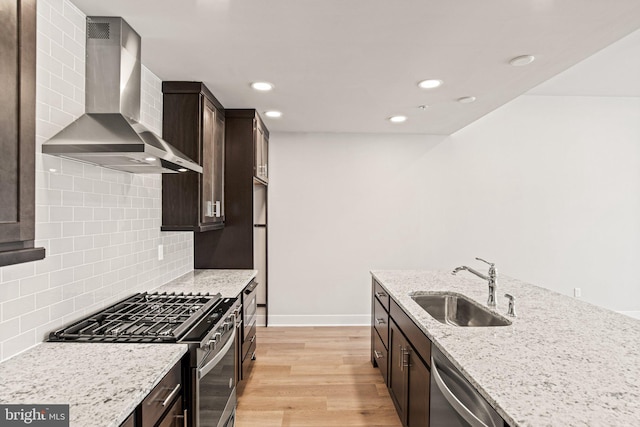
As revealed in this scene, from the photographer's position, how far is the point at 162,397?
1.33 meters

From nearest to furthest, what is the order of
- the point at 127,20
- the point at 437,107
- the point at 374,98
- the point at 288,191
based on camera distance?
the point at 127,20 < the point at 374,98 < the point at 437,107 < the point at 288,191

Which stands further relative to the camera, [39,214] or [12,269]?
[39,214]

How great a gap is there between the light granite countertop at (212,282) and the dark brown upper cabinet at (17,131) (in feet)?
4.96

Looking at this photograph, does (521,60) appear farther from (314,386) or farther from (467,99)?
(314,386)

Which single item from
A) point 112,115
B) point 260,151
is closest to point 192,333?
point 112,115

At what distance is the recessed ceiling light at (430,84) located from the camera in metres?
2.63

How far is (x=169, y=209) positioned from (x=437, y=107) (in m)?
2.58

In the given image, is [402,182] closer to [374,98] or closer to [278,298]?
[374,98]

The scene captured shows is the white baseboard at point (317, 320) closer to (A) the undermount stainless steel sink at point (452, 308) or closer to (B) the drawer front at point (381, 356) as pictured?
(B) the drawer front at point (381, 356)

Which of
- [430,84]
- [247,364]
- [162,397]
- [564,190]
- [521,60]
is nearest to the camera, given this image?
[162,397]

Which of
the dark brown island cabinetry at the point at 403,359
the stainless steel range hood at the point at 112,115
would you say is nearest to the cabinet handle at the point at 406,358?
the dark brown island cabinetry at the point at 403,359

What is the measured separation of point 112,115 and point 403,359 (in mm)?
2165

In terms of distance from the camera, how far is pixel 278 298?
14.8 ft

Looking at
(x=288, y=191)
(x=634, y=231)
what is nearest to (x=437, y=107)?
(x=288, y=191)
